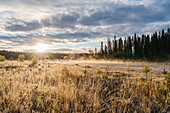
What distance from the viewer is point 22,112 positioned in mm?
2799

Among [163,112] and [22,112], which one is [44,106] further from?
[163,112]

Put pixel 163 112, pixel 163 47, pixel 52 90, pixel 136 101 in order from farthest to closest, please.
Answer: pixel 163 47, pixel 52 90, pixel 136 101, pixel 163 112

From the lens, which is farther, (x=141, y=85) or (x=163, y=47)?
(x=163, y=47)

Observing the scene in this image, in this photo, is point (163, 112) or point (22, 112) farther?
point (163, 112)

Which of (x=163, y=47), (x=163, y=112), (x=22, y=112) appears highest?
(x=163, y=47)

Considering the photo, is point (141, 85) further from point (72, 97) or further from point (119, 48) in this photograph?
point (119, 48)

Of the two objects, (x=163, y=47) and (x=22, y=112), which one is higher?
(x=163, y=47)

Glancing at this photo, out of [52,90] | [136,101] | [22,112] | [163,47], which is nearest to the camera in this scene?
[22,112]

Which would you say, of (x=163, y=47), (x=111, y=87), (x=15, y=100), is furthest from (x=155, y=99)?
(x=163, y=47)

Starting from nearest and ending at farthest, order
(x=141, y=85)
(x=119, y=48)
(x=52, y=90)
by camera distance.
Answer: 1. (x=52, y=90)
2. (x=141, y=85)
3. (x=119, y=48)

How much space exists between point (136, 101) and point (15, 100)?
11.5ft

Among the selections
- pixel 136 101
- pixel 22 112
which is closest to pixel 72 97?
pixel 22 112

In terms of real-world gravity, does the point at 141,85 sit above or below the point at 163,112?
above

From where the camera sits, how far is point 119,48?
5328 cm
